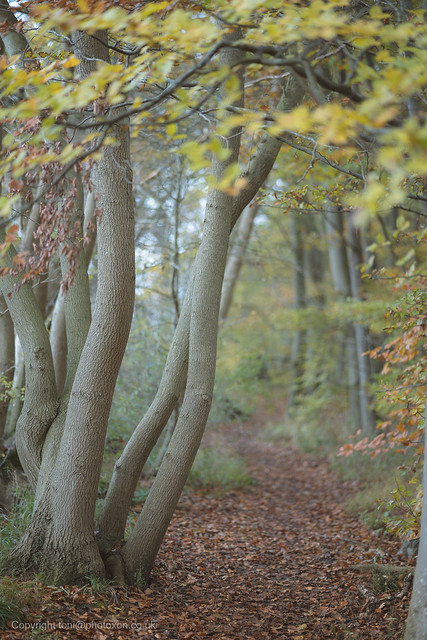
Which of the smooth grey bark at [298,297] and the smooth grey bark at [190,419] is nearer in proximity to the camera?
the smooth grey bark at [190,419]

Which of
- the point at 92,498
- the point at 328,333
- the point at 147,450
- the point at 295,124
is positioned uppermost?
the point at 328,333

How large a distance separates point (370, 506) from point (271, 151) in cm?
526

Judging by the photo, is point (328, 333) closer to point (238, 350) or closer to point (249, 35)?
point (238, 350)

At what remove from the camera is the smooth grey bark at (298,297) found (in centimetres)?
1634

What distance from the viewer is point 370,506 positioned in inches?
303

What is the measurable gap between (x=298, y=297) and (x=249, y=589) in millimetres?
11814

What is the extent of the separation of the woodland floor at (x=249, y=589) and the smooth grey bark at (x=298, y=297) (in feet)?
26.9

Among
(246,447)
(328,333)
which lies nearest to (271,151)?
(246,447)

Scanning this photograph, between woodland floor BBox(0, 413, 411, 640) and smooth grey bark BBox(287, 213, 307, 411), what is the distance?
8.21 m

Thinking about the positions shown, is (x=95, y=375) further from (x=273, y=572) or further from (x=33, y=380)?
(x=273, y=572)

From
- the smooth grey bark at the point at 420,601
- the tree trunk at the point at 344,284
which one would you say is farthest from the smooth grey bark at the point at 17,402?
the tree trunk at the point at 344,284

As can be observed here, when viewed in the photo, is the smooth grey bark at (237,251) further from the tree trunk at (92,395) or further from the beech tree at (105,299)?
the tree trunk at (92,395)

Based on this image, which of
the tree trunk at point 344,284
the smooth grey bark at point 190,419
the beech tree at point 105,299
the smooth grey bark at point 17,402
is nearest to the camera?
the beech tree at point 105,299

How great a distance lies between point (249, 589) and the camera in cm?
505
